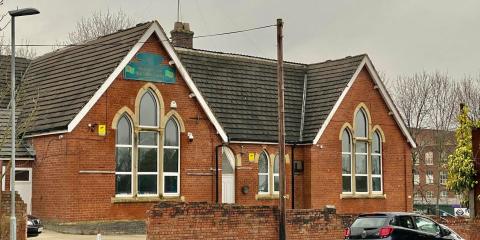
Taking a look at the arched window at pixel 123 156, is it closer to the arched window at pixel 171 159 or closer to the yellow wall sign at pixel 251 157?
the arched window at pixel 171 159

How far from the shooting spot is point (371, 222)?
71.7 ft

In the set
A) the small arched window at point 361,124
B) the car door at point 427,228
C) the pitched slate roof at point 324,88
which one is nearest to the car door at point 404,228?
the car door at point 427,228

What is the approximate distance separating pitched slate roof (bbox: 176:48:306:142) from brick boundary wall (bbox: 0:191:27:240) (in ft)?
38.8

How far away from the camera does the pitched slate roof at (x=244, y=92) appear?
3341 centimetres

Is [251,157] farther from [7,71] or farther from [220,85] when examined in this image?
[7,71]

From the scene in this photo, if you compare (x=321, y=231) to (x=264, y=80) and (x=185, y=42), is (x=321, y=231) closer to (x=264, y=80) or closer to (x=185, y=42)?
(x=264, y=80)

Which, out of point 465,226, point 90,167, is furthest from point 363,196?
point 90,167

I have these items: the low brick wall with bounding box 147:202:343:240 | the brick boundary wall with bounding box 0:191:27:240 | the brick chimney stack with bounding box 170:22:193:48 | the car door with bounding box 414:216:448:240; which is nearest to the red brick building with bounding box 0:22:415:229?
the brick chimney stack with bounding box 170:22:193:48

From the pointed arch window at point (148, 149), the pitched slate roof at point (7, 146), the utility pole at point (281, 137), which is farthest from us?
the pointed arch window at point (148, 149)

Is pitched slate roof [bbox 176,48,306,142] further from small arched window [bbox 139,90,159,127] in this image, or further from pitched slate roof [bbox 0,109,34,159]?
pitched slate roof [bbox 0,109,34,159]

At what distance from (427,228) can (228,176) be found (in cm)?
1170

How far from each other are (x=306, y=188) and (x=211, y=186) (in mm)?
5189

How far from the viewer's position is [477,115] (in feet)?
183

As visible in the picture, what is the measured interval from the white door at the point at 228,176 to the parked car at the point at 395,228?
10708 millimetres
